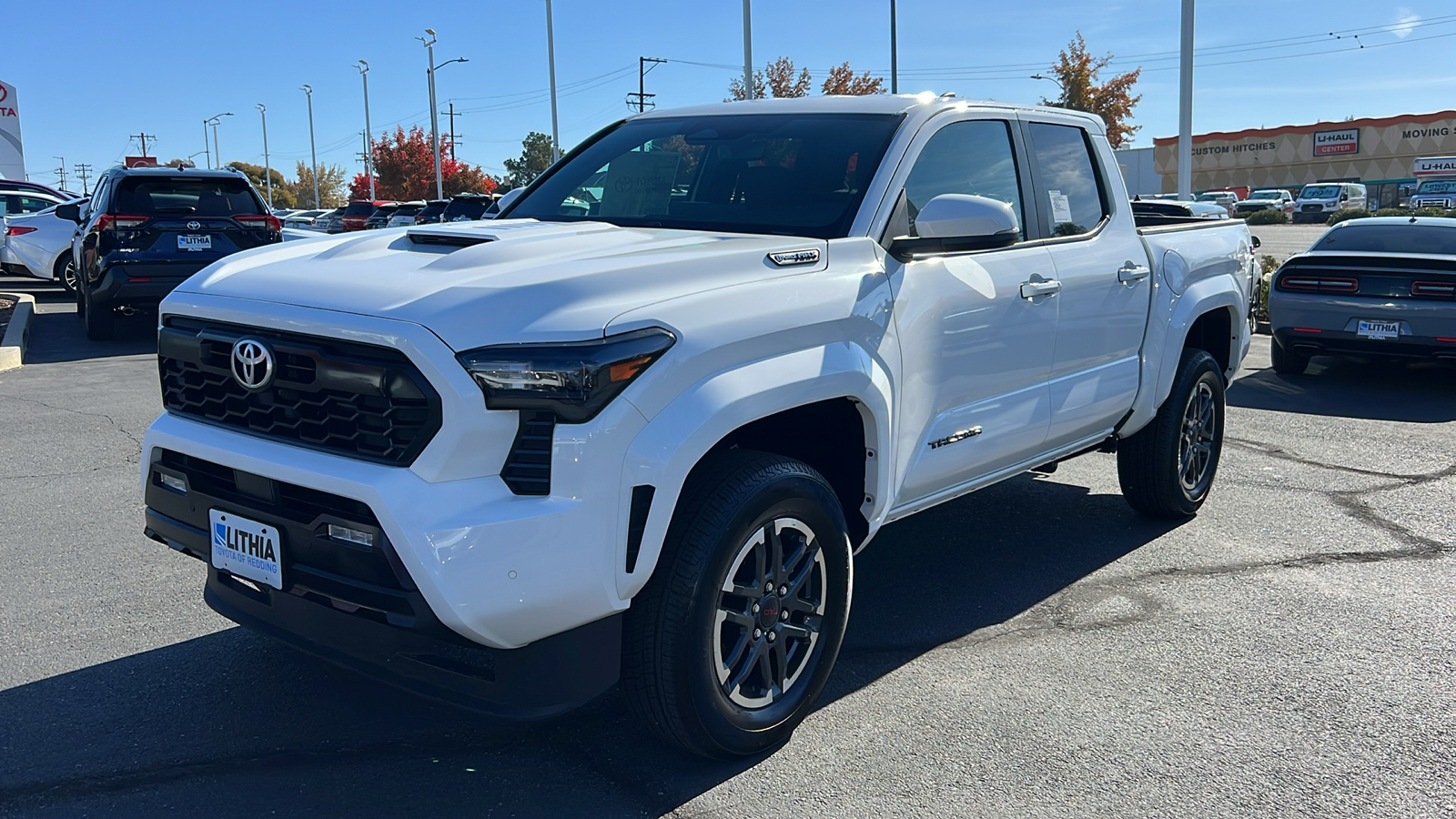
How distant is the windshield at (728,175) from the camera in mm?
4113

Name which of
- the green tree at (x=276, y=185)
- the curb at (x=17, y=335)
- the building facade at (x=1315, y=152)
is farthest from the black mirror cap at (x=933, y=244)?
the green tree at (x=276, y=185)

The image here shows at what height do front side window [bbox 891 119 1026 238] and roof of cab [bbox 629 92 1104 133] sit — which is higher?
roof of cab [bbox 629 92 1104 133]

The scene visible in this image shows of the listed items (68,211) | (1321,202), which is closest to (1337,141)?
(1321,202)

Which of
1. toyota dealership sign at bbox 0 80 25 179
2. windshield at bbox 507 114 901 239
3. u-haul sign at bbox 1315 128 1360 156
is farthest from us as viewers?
u-haul sign at bbox 1315 128 1360 156

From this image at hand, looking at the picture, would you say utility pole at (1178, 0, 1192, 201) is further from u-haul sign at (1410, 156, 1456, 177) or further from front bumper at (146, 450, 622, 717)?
u-haul sign at (1410, 156, 1456, 177)

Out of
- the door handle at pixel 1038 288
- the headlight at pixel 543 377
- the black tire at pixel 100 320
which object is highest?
the door handle at pixel 1038 288

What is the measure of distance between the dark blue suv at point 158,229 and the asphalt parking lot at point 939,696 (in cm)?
601

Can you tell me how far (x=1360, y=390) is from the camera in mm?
10438

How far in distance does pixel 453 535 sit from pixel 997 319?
7.61ft

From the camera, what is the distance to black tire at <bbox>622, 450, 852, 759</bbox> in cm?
313

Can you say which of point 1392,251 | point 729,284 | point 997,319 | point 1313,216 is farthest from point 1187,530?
point 1313,216

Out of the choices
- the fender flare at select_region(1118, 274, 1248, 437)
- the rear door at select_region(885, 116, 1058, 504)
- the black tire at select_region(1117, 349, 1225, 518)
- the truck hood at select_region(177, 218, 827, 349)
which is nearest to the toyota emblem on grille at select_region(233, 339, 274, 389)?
the truck hood at select_region(177, 218, 827, 349)

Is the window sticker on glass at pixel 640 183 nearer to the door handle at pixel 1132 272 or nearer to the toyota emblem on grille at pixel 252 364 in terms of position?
the toyota emblem on grille at pixel 252 364

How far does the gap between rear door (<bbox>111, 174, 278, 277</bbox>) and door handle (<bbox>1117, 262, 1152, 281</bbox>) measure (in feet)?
30.6
